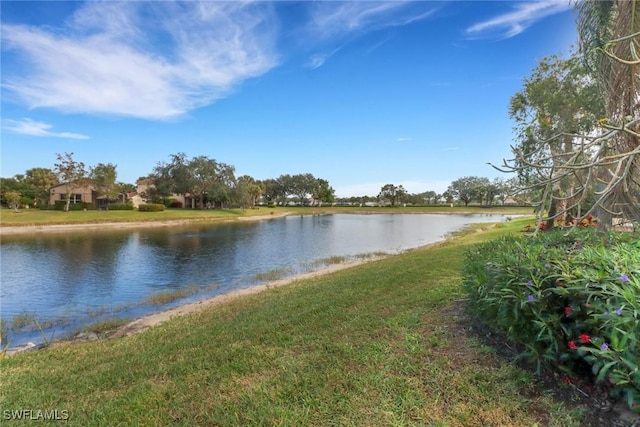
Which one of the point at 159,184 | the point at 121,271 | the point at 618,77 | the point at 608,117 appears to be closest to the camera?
the point at 618,77

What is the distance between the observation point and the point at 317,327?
14.6ft

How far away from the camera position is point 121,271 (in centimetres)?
1356

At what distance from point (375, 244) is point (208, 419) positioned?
19630 millimetres

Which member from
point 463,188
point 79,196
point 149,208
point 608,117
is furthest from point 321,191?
point 608,117

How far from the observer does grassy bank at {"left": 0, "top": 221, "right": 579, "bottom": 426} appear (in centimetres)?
244

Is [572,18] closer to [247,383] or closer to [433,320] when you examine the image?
[433,320]

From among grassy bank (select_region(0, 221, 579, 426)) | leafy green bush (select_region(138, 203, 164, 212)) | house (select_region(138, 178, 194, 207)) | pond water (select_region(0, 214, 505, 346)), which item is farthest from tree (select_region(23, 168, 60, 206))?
grassy bank (select_region(0, 221, 579, 426))

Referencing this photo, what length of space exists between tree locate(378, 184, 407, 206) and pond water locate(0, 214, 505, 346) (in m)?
75.8

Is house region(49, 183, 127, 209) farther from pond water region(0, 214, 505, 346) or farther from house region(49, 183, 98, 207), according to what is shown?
pond water region(0, 214, 505, 346)

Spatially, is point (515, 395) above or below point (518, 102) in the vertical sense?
below

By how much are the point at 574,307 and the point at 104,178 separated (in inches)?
2010

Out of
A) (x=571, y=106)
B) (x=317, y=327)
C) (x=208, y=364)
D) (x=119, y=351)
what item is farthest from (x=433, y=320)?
(x=571, y=106)

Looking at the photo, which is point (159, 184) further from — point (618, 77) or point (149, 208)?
point (618, 77)

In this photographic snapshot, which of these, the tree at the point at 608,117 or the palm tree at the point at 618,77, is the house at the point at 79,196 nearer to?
the tree at the point at 608,117
